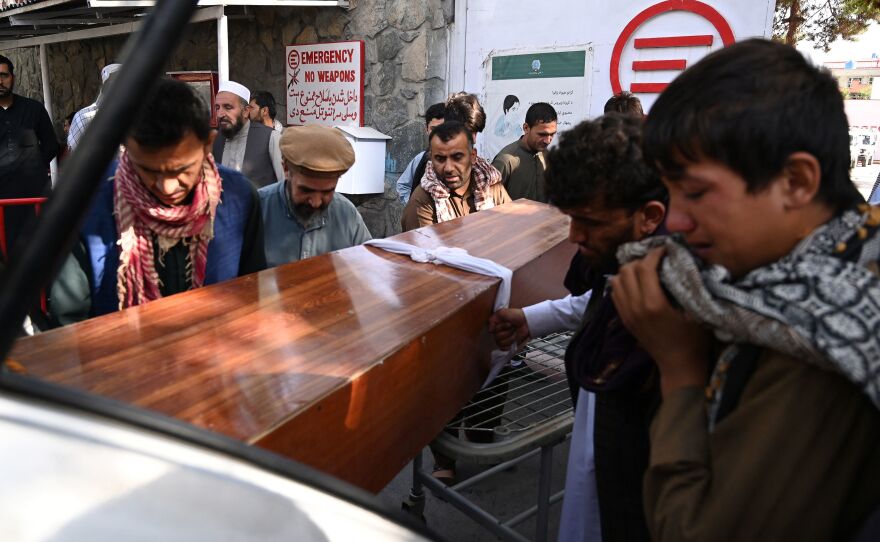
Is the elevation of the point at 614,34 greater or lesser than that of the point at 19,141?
greater

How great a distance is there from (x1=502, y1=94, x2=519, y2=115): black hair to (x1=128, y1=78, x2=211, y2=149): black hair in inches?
187

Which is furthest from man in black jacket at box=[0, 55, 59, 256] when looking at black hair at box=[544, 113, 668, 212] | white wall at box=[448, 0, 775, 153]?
black hair at box=[544, 113, 668, 212]

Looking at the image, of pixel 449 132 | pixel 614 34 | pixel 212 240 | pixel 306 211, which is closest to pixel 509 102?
pixel 614 34

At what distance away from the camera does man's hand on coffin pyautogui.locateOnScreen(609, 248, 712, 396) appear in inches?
→ 39.1

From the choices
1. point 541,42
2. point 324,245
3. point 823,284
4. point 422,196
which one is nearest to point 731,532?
point 823,284

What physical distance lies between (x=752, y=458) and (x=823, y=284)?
0.25 meters

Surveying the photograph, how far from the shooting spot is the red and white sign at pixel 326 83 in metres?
6.95

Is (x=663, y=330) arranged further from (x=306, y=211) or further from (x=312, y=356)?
(x=306, y=211)

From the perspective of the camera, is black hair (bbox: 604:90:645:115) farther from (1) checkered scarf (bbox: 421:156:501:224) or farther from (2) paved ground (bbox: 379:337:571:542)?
(2) paved ground (bbox: 379:337:571:542)

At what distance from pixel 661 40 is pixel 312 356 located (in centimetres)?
487

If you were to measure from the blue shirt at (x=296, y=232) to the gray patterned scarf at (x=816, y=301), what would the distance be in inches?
74.2

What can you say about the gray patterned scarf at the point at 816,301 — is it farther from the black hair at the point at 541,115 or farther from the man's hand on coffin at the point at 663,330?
the black hair at the point at 541,115

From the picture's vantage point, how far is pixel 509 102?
20.1 ft

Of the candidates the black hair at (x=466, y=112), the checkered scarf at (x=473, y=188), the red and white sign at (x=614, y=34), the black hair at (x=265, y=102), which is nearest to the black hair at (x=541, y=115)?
the black hair at (x=466, y=112)
